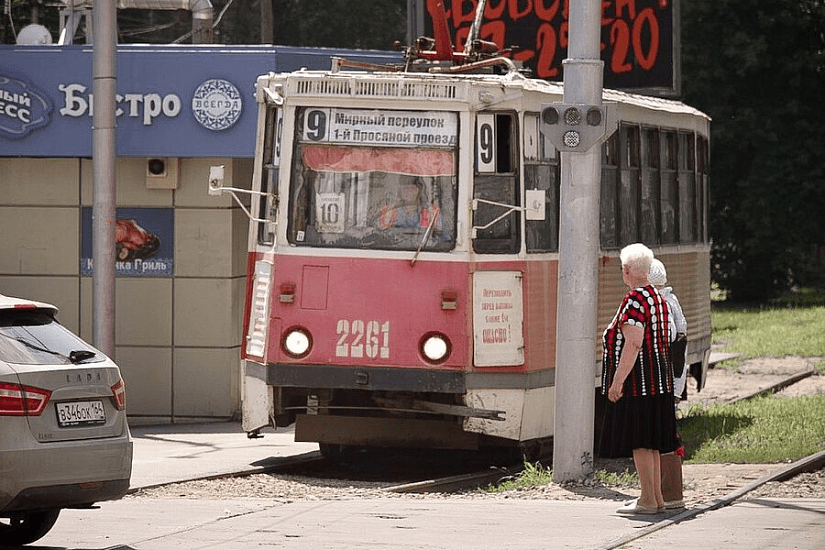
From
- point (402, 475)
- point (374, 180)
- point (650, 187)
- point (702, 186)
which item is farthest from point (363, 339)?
point (702, 186)

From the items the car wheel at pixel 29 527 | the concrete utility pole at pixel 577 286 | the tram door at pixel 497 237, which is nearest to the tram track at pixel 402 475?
the concrete utility pole at pixel 577 286

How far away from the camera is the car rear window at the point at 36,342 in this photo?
9.77 metres

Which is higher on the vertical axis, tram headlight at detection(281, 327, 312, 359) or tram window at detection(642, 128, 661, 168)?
tram window at detection(642, 128, 661, 168)

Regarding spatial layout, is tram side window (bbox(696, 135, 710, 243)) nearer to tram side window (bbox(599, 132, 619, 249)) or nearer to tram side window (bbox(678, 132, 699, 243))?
tram side window (bbox(678, 132, 699, 243))

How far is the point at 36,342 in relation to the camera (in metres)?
9.99

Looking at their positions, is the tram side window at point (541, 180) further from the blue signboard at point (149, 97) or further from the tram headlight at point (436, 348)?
the blue signboard at point (149, 97)

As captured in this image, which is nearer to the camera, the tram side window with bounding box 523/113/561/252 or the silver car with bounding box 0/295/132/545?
the silver car with bounding box 0/295/132/545

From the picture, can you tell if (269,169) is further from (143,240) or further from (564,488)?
(143,240)

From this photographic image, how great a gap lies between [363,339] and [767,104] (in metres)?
34.7

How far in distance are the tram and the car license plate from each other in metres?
3.97

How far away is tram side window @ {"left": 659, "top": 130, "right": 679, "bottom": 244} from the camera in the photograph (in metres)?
17.5

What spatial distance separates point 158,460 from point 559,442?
4.19 metres

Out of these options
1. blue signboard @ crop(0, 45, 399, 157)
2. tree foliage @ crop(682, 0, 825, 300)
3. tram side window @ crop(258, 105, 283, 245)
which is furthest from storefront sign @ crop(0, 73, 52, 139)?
tree foliage @ crop(682, 0, 825, 300)

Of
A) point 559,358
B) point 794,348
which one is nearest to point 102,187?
point 559,358
